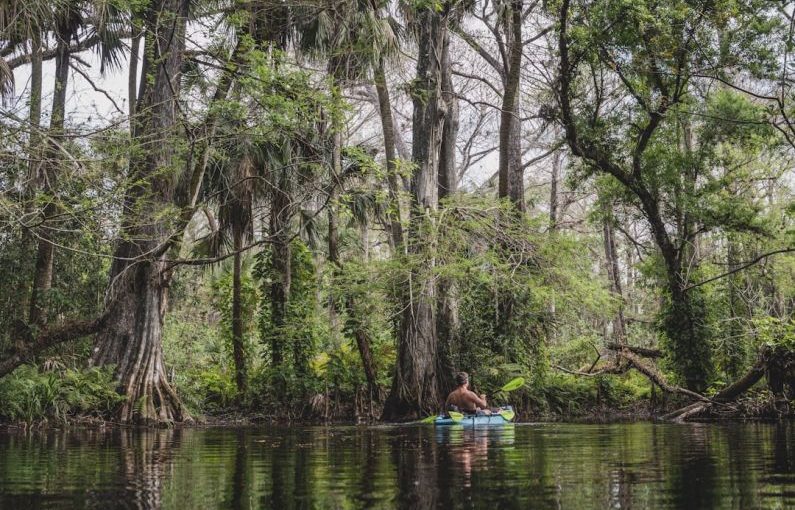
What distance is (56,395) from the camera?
49.4 ft

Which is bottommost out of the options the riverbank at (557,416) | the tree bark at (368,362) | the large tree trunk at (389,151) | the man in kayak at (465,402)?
the riverbank at (557,416)

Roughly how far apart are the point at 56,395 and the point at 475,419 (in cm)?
759

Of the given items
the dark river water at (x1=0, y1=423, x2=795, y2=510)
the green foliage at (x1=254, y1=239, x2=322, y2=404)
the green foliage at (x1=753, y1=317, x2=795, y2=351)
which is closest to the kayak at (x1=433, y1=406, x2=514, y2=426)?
the dark river water at (x1=0, y1=423, x2=795, y2=510)

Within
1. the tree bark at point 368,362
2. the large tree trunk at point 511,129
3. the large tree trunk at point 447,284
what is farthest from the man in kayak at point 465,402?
the large tree trunk at point 511,129

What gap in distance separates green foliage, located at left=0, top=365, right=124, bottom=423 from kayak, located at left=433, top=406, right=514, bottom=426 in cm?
605

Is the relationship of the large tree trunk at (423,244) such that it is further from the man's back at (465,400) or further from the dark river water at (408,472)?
the dark river water at (408,472)

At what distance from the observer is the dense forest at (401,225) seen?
15.0 metres

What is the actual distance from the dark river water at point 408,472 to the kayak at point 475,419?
7.23 ft

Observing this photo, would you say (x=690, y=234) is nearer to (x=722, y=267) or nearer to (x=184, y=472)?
(x=722, y=267)

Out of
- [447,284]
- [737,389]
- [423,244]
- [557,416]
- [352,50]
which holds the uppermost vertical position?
[352,50]

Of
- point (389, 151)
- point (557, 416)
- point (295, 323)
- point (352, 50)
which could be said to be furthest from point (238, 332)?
point (352, 50)

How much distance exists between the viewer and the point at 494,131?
32438 millimetres

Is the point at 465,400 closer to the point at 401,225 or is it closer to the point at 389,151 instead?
the point at 401,225

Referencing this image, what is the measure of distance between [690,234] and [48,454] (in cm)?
1580
